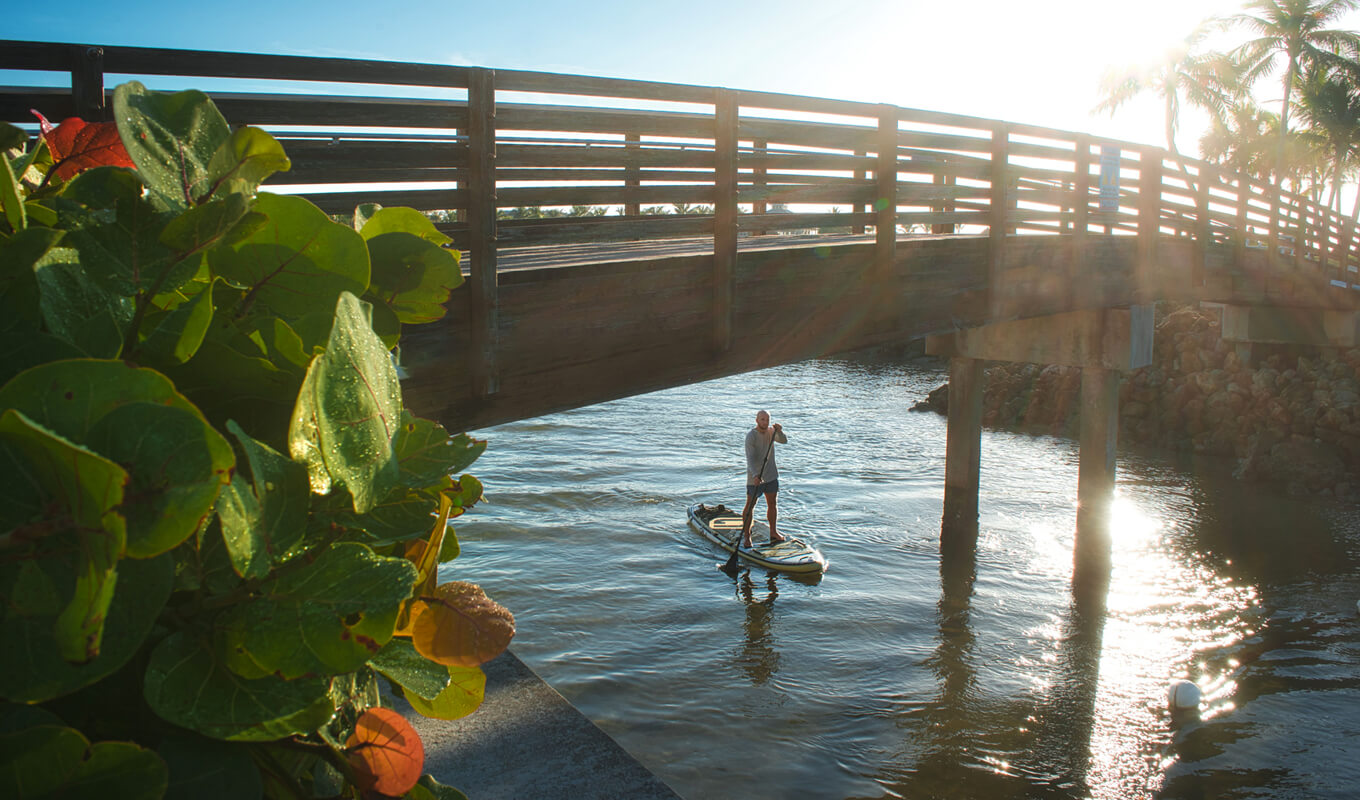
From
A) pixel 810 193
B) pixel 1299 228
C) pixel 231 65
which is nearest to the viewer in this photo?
pixel 231 65

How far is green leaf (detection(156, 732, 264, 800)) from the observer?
417 millimetres

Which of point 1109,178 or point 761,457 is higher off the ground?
point 1109,178

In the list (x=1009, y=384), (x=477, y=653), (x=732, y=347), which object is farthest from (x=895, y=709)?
(x=1009, y=384)

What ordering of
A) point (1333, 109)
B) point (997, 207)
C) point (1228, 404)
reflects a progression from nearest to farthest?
point (997, 207)
point (1228, 404)
point (1333, 109)

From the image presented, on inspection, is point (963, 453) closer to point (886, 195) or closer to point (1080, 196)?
point (1080, 196)

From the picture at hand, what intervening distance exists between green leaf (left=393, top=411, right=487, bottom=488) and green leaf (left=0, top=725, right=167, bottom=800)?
0.55ft

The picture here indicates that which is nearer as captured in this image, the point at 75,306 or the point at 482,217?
the point at 75,306

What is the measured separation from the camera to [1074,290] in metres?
10.4

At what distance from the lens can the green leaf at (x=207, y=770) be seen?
42 centimetres

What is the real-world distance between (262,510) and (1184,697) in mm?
11406

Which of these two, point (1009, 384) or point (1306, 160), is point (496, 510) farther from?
point (1306, 160)

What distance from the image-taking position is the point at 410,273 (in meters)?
0.65

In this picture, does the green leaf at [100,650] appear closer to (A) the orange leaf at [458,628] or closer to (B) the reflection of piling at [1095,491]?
(A) the orange leaf at [458,628]

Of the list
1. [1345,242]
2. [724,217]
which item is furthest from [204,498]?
[1345,242]
